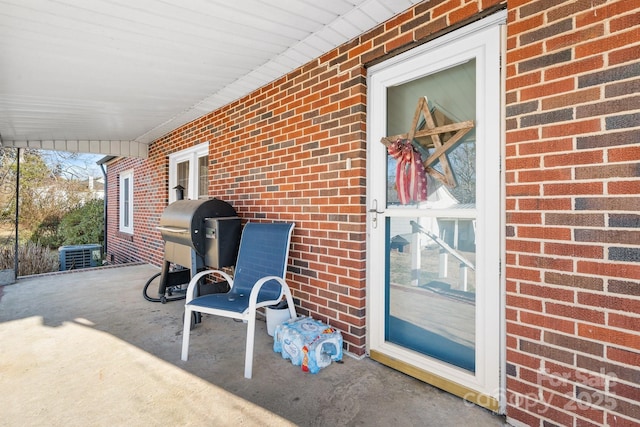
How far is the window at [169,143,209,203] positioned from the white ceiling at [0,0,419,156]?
0.87 m

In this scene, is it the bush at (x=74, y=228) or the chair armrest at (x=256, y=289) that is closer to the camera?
the chair armrest at (x=256, y=289)

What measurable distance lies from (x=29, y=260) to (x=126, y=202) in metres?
2.25

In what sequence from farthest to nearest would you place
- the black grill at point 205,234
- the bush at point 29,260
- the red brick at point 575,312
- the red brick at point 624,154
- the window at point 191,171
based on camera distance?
the bush at point 29,260 < the window at point 191,171 < the black grill at point 205,234 < the red brick at point 575,312 < the red brick at point 624,154

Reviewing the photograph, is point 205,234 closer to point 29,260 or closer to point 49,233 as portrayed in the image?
point 29,260

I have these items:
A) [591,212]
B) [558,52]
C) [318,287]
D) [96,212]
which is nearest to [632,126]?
[591,212]

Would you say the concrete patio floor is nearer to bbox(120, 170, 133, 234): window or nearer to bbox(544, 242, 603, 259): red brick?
bbox(544, 242, 603, 259): red brick

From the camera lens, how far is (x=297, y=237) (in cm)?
314

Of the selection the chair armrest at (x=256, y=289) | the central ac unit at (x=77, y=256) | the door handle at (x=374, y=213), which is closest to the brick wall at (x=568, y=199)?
the door handle at (x=374, y=213)

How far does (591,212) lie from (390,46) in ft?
5.52

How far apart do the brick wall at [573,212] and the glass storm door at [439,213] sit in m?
0.15

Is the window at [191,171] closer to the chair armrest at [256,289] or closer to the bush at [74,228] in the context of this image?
the chair armrest at [256,289]

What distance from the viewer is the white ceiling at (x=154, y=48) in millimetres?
2139

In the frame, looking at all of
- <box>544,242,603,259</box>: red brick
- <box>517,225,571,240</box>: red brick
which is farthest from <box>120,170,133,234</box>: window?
<box>544,242,603,259</box>: red brick

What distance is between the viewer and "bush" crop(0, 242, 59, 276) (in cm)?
662
